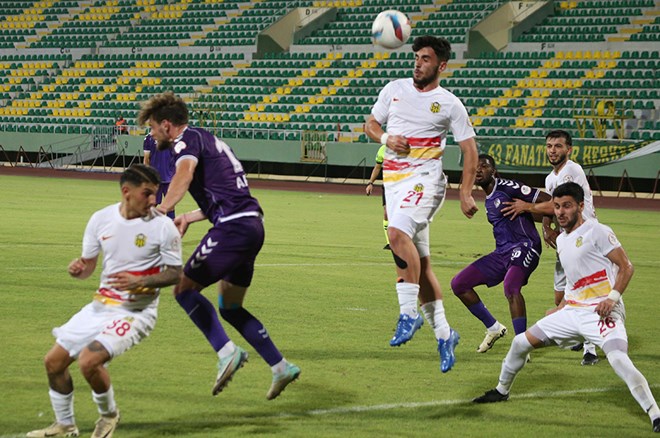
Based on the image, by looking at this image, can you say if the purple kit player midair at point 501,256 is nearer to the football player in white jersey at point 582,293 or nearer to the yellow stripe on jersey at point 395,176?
the yellow stripe on jersey at point 395,176

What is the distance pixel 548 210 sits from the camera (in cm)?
943

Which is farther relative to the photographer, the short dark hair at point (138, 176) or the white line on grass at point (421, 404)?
the white line on grass at point (421, 404)

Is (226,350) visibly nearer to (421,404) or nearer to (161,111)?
(421,404)

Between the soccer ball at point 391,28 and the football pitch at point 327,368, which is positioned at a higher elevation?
the soccer ball at point 391,28

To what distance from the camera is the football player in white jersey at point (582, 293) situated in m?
7.07

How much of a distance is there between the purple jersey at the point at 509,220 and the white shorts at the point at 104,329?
4513mm

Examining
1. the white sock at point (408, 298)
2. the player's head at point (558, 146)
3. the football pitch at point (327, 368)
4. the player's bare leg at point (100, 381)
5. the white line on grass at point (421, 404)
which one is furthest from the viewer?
the player's head at point (558, 146)

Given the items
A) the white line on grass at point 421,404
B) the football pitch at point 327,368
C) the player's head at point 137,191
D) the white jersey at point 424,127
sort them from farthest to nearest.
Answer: the white jersey at point 424,127 < the white line on grass at point 421,404 < the football pitch at point 327,368 < the player's head at point 137,191

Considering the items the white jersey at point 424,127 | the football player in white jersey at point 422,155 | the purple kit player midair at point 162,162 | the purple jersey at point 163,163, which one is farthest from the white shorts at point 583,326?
the purple jersey at point 163,163

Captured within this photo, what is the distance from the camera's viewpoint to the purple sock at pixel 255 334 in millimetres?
7176

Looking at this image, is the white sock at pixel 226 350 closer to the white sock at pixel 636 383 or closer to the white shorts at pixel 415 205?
the white shorts at pixel 415 205

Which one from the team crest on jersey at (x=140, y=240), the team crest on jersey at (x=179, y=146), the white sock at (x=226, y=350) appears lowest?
the white sock at (x=226, y=350)

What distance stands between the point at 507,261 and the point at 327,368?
2232mm

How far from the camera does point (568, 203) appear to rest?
7.38m
